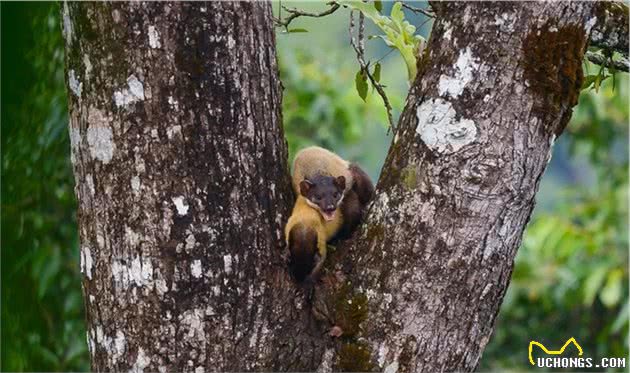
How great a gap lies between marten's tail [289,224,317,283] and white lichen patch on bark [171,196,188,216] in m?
0.45

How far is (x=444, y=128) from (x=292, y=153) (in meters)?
3.76

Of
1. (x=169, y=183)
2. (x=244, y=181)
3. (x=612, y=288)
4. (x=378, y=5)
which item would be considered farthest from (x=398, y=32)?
(x=612, y=288)

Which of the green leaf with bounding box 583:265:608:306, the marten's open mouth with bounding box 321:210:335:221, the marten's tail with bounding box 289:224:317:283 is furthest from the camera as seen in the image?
the green leaf with bounding box 583:265:608:306

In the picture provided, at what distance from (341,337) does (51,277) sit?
9.18 ft

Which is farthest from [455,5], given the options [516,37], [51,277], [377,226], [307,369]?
[51,277]

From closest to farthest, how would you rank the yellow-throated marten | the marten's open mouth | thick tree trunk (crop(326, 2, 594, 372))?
thick tree trunk (crop(326, 2, 594, 372))
the yellow-throated marten
the marten's open mouth

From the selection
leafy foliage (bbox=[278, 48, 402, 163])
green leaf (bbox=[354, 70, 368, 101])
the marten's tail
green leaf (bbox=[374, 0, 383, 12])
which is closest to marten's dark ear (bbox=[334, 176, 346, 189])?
green leaf (bbox=[354, 70, 368, 101])

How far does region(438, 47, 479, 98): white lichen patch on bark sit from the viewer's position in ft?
9.71

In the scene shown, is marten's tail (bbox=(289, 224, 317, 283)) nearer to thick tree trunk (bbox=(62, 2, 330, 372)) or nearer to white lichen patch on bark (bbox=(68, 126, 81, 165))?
thick tree trunk (bbox=(62, 2, 330, 372))

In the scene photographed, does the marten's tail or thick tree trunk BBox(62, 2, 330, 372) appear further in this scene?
the marten's tail

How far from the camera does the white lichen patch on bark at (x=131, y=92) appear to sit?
298cm

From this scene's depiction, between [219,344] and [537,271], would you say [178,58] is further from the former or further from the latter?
[537,271]

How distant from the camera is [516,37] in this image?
294 centimetres

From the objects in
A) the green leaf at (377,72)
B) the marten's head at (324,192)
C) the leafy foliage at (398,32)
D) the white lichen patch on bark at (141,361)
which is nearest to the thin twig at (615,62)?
the leafy foliage at (398,32)
